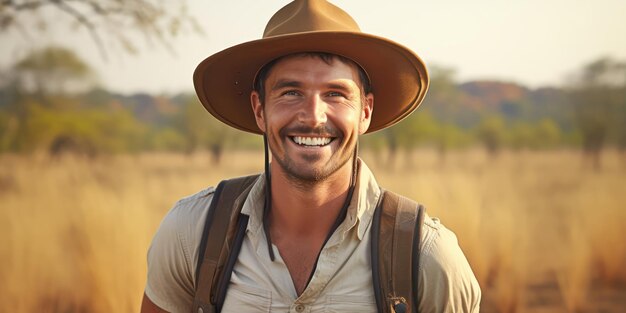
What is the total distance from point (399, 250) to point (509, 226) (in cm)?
456

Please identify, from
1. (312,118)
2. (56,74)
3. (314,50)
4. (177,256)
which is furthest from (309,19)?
(56,74)

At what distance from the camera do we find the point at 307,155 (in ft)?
7.28

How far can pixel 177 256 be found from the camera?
2.22m

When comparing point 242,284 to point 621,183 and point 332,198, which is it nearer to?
point 332,198

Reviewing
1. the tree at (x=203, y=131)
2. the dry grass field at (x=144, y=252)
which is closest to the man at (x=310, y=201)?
the dry grass field at (x=144, y=252)

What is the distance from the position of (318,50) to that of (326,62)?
5 cm

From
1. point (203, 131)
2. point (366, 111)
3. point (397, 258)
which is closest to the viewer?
point (397, 258)

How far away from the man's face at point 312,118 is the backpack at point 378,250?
0.71 ft

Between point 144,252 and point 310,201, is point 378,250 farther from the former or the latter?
point 144,252

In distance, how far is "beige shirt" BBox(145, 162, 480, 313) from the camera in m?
2.02

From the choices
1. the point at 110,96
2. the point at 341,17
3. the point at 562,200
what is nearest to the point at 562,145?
the point at 562,200

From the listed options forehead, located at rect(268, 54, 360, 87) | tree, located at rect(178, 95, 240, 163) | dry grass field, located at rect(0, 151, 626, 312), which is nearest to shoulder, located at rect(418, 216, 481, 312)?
forehead, located at rect(268, 54, 360, 87)

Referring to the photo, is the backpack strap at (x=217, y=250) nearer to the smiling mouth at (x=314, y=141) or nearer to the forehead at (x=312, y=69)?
the smiling mouth at (x=314, y=141)

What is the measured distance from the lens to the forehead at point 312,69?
224 cm
